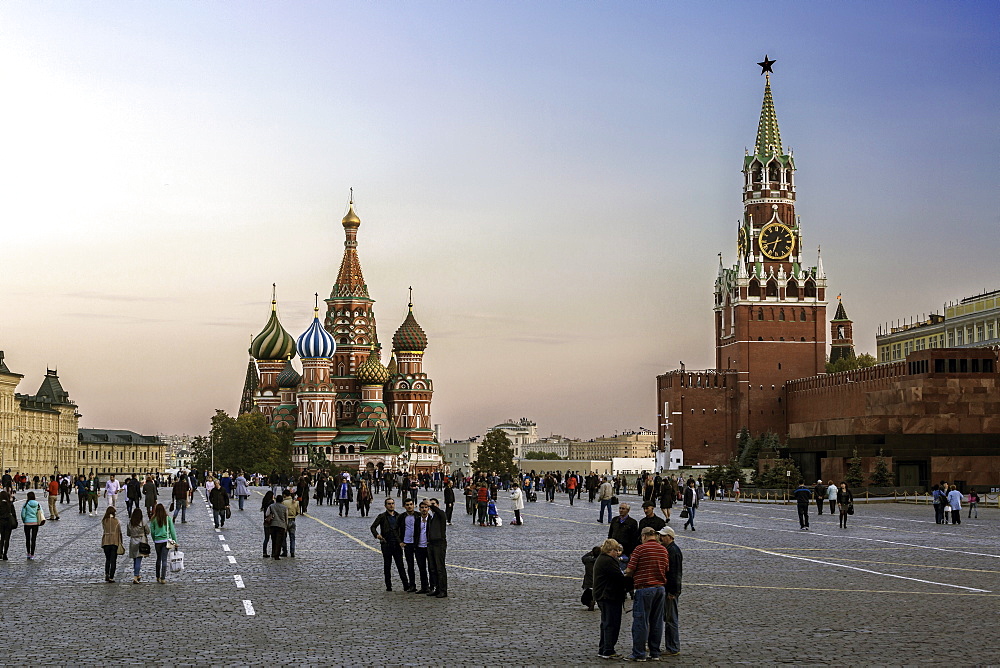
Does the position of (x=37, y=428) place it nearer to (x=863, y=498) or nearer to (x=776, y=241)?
(x=776, y=241)

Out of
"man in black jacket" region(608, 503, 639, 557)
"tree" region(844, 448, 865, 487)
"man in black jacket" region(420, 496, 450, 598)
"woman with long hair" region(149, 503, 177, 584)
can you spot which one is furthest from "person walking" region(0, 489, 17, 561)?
"tree" region(844, 448, 865, 487)

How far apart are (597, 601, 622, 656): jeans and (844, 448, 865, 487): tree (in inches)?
2071

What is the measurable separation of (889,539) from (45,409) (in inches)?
5574

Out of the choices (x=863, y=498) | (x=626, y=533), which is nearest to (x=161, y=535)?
(x=626, y=533)

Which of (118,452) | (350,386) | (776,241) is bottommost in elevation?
(118,452)

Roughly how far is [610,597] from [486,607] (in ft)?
13.3

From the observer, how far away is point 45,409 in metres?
155

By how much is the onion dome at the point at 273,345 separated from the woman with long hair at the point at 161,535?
118 metres

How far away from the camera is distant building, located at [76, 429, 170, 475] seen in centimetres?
18100

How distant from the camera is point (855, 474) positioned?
65.1 meters

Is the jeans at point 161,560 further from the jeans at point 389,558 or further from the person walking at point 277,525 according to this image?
the person walking at point 277,525

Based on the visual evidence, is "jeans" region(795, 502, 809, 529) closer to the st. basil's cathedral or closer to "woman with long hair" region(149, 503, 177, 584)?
"woman with long hair" region(149, 503, 177, 584)

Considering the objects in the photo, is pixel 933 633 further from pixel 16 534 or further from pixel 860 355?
pixel 860 355

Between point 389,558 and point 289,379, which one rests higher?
point 289,379
